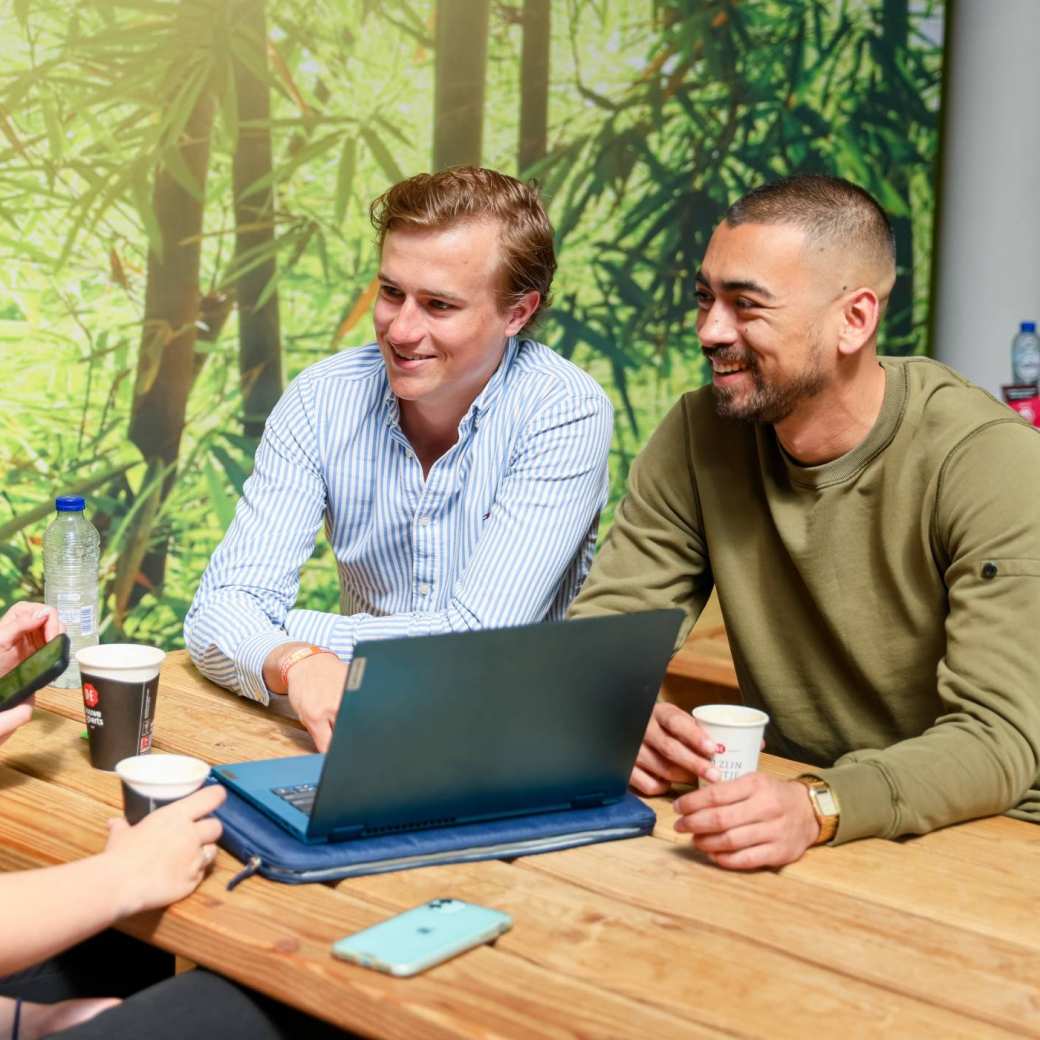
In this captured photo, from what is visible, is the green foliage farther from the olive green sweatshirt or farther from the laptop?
the laptop

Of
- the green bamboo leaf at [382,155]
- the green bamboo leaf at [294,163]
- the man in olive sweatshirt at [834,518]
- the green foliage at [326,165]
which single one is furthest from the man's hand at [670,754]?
the green bamboo leaf at [382,155]

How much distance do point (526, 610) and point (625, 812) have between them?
59cm

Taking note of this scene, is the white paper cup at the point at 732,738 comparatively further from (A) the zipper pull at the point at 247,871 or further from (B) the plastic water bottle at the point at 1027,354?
(B) the plastic water bottle at the point at 1027,354

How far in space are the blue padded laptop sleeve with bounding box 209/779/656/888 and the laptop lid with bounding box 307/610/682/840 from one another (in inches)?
0.6

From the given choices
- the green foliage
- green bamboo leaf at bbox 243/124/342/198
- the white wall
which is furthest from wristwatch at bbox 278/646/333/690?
the white wall

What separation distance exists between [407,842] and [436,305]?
3.10 feet

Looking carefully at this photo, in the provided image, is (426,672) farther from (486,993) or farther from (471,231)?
(471,231)

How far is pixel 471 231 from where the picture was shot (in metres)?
1.95

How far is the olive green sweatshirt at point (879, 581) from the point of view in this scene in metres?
1.35

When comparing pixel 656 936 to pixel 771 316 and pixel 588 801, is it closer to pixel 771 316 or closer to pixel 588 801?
pixel 588 801

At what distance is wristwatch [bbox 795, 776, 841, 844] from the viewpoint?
49.3 inches

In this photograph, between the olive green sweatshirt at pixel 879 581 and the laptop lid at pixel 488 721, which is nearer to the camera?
the laptop lid at pixel 488 721

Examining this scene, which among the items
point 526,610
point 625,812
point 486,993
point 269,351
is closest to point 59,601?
point 526,610

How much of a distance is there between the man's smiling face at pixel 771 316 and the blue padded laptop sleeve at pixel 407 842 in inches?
22.9
